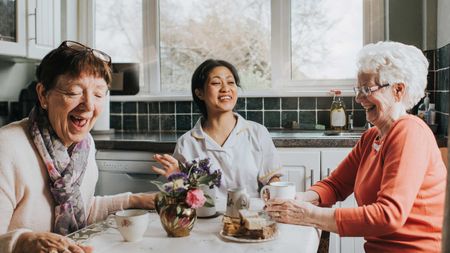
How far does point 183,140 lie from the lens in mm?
2387

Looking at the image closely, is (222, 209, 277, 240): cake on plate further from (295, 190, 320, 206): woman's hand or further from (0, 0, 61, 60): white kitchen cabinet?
(0, 0, 61, 60): white kitchen cabinet

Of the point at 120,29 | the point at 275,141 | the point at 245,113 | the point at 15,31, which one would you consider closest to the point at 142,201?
the point at 275,141

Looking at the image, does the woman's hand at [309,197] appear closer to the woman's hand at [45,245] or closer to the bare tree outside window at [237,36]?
the woman's hand at [45,245]

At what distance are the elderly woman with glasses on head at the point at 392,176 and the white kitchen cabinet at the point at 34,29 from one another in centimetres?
196

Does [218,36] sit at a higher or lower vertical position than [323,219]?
higher

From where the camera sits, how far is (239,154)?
233cm

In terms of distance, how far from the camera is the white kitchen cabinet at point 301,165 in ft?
9.00

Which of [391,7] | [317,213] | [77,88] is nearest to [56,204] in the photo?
[77,88]

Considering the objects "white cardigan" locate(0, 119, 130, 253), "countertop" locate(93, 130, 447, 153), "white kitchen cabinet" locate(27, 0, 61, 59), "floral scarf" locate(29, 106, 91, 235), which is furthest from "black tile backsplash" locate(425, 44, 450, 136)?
"white kitchen cabinet" locate(27, 0, 61, 59)

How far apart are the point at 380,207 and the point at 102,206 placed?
0.91 metres

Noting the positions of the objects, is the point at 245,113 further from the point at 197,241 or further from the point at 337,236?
the point at 197,241

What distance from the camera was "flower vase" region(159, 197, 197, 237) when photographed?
1.38 meters

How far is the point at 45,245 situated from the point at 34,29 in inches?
83.7

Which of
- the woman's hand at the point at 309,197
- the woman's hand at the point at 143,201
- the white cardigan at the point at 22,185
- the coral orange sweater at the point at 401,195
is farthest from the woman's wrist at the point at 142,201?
the coral orange sweater at the point at 401,195
